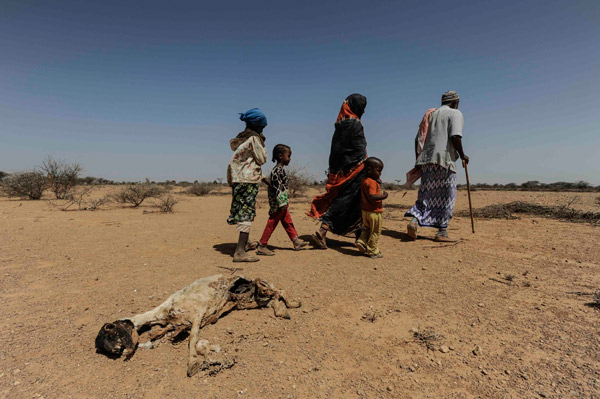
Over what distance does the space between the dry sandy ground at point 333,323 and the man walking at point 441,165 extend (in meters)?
0.69

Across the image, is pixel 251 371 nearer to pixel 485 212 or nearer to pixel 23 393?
pixel 23 393

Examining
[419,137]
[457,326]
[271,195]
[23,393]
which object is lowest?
[23,393]

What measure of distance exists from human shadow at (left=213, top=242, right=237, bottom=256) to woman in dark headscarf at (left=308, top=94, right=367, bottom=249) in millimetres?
1305

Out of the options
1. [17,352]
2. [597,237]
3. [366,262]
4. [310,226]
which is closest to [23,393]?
[17,352]

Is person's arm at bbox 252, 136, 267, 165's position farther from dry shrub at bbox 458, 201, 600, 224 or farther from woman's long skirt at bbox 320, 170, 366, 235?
dry shrub at bbox 458, 201, 600, 224

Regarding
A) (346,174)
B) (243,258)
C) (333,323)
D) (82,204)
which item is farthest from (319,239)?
(82,204)

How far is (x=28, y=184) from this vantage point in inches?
490

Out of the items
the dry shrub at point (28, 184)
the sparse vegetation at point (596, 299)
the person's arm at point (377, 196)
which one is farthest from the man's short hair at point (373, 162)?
the dry shrub at point (28, 184)

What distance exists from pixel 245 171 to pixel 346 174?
5.42 ft

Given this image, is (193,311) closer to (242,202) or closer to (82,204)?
(242,202)

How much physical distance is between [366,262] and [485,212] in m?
5.56

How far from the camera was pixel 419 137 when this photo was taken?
5.46 m

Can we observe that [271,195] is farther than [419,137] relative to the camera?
No

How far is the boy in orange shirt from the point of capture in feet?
13.6
